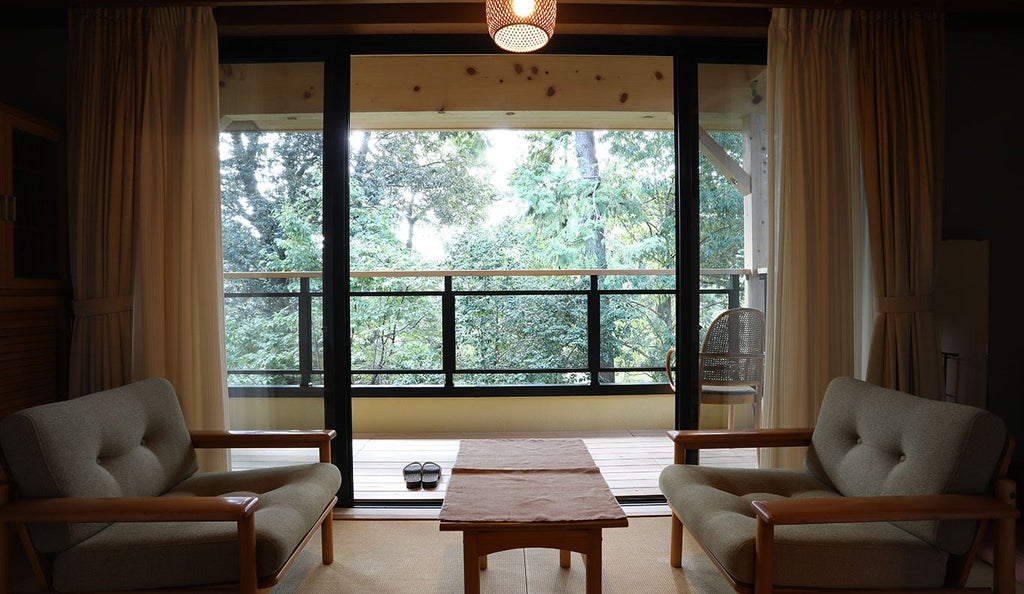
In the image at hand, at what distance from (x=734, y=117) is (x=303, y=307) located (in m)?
2.37

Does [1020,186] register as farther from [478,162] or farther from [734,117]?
[478,162]

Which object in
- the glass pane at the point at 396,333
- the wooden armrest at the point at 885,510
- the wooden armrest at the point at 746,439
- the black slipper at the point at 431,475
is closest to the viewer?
the wooden armrest at the point at 885,510

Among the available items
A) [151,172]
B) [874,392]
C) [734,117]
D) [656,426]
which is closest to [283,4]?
[151,172]

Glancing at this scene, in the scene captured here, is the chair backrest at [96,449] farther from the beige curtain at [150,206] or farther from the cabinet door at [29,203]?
the cabinet door at [29,203]

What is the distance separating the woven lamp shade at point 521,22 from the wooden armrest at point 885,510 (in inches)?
59.8

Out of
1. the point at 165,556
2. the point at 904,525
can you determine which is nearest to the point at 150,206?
the point at 165,556

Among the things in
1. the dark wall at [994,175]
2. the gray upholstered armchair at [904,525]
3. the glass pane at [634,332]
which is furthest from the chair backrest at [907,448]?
the glass pane at [634,332]

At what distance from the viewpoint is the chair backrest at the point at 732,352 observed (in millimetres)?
3076

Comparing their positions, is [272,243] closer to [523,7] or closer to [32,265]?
[32,265]

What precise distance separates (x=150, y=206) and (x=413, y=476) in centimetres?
189

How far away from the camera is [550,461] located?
227 centimetres

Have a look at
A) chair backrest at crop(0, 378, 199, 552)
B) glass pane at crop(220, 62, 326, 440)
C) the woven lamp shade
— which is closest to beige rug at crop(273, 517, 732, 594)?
chair backrest at crop(0, 378, 199, 552)

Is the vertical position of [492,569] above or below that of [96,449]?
below

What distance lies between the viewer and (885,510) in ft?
5.22
